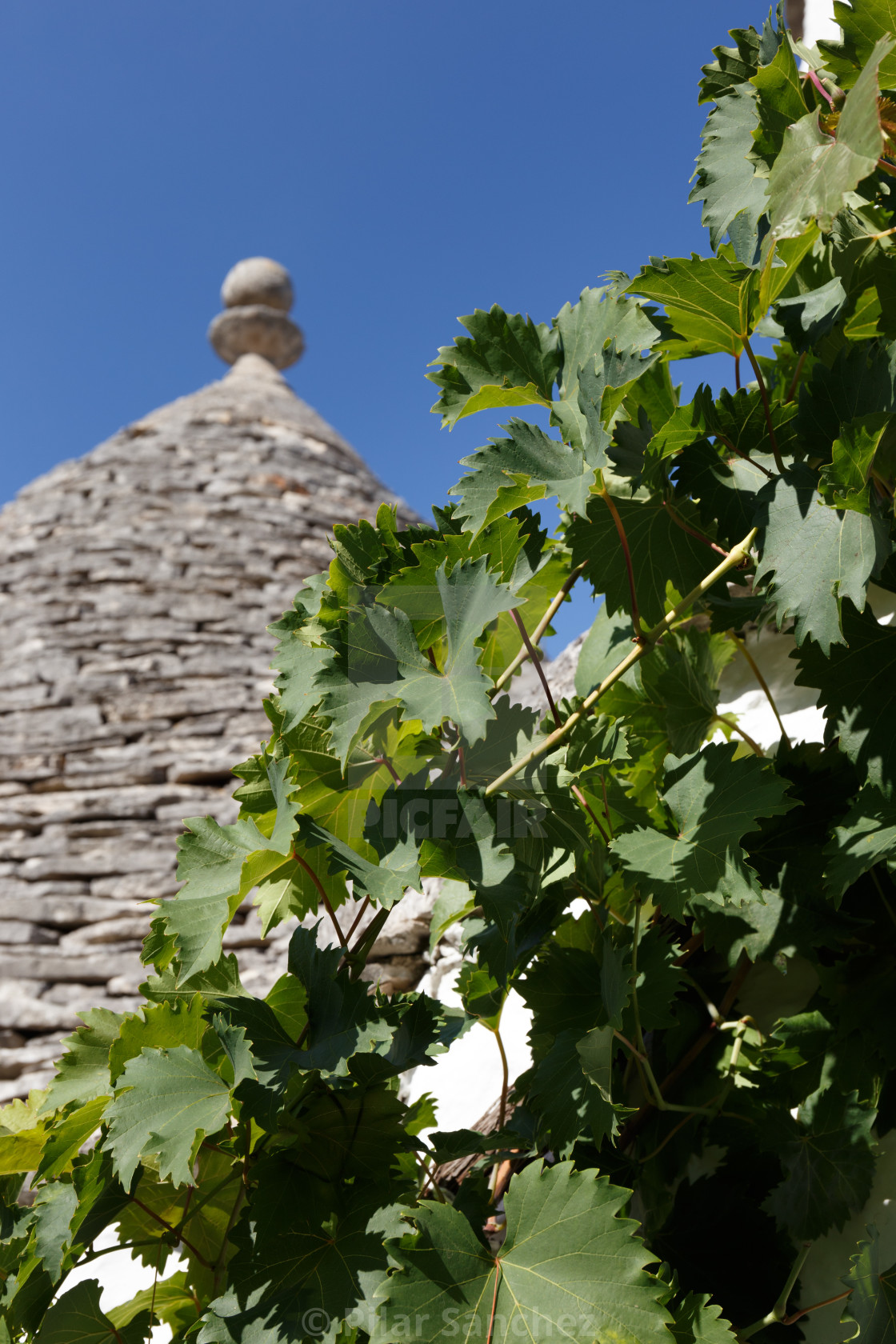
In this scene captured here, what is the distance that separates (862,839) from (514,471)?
0.88 ft

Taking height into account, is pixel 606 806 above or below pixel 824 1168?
above

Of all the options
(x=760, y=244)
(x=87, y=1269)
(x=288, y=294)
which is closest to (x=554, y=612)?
(x=760, y=244)

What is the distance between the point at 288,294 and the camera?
6.16 metres

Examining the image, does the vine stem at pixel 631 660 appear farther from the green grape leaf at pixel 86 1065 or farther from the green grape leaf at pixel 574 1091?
the green grape leaf at pixel 86 1065

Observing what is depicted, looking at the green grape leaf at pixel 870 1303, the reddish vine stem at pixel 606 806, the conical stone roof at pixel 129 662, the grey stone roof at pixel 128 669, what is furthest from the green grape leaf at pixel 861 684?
the conical stone roof at pixel 129 662

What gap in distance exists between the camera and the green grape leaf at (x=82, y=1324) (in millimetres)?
540

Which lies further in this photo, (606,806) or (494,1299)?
(606,806)

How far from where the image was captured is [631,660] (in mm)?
509

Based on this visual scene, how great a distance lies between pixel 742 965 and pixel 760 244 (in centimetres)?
47

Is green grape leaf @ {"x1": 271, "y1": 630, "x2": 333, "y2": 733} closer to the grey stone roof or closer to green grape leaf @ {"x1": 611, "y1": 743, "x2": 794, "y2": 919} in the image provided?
green grape leaf @ {"x1": 611, "y1": 743, "x2": 794, "y2": 919}

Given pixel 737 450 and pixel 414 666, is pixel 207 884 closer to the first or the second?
pixel 414 666

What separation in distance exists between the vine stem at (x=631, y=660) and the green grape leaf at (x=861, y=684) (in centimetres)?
6

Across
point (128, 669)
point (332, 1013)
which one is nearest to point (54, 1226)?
point (332, 1013)

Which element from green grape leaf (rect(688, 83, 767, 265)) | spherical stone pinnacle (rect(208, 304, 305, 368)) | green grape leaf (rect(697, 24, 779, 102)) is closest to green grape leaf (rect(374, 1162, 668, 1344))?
green grape leaf (rect(688, 83, 767, 265))
